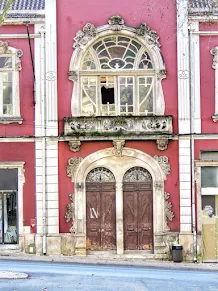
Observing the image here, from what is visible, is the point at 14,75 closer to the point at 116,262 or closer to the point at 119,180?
the point at 119,180

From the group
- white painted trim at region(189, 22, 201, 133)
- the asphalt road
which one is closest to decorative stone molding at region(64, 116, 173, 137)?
white painted trim at region(189, 22, 201, 133)

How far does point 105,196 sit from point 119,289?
8952 millimetres

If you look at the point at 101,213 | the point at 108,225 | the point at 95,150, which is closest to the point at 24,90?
the point at 95,150

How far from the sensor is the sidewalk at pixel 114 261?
76.9ft

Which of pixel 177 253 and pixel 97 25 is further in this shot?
pixel 97 25

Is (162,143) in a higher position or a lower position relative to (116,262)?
higher

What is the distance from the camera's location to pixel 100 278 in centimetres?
1862

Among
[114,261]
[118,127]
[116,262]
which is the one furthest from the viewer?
[118,127]

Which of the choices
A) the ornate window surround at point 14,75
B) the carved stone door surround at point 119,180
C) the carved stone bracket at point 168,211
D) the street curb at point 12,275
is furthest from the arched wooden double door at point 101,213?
the street curb at point 12,275

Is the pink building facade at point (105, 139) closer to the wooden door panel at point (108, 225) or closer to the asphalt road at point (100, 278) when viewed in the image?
the wooden door panel at point (108, 225)

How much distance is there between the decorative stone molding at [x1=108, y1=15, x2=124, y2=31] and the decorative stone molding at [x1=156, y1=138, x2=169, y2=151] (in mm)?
4587

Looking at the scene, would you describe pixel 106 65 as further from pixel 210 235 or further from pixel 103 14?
pixel 210 235

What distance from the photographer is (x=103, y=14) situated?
25547 millimetres

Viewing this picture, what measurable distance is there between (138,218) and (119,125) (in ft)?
12.1
